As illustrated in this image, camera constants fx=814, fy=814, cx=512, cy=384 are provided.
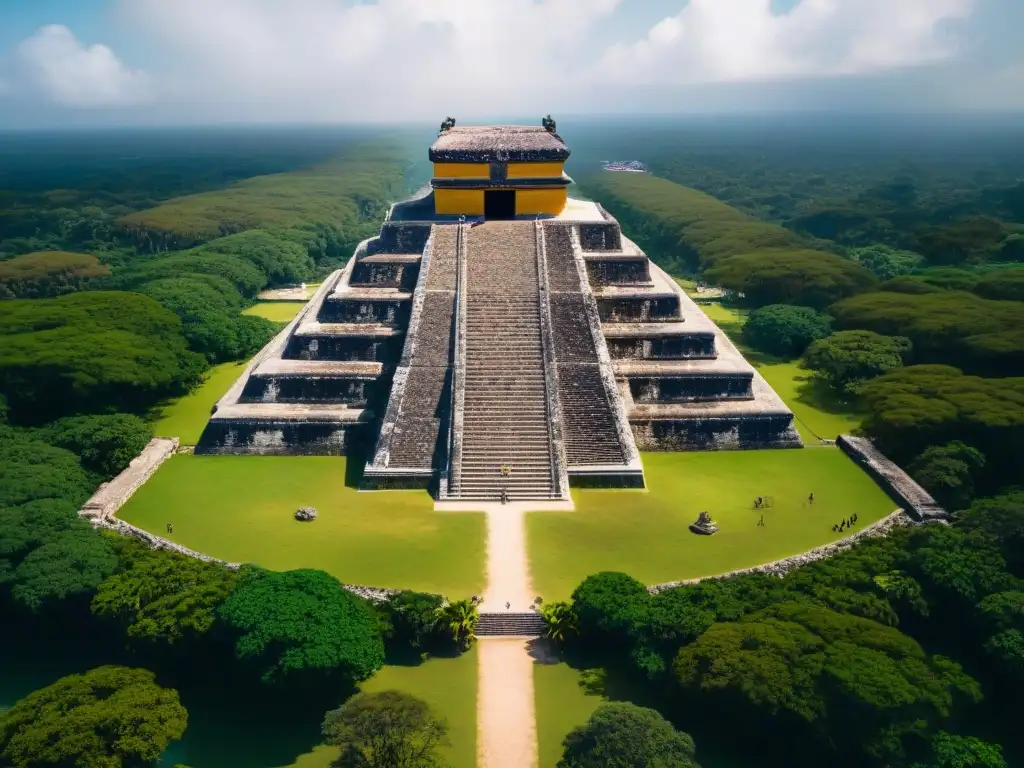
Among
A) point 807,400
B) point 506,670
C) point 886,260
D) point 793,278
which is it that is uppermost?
point 886,260

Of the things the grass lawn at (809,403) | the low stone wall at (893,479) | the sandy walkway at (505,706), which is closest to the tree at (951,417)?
the low stone wall at (893,479)

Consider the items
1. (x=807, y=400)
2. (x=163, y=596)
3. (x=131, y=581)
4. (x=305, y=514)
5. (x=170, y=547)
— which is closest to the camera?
(x=163, y=596)

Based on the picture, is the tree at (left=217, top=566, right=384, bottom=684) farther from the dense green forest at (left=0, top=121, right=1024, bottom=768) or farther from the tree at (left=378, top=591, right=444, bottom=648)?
the tree at (left=378, top=591, right=444, bottom=648)

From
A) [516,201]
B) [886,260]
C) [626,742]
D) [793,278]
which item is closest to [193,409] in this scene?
[516,201]

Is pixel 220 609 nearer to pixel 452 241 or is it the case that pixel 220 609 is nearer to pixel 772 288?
pixel 452 241

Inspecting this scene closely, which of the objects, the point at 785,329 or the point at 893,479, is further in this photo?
the point at 785,329

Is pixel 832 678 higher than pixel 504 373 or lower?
lower

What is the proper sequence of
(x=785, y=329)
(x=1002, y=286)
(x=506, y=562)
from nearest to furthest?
(x=506, y=562) < (x=785, y=329) < (x=1002, y=286)

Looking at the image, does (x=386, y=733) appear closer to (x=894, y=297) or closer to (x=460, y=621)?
(x=460, y=621)
